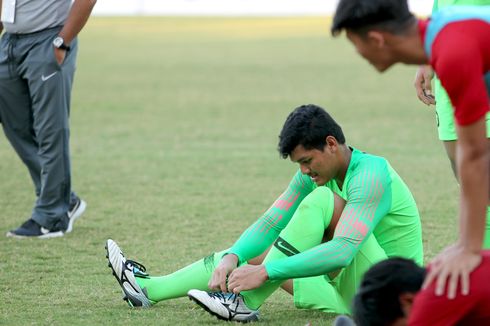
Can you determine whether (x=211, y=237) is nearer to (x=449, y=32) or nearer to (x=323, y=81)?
(x=449, y=32)

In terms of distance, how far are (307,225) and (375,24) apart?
1651 millimetres

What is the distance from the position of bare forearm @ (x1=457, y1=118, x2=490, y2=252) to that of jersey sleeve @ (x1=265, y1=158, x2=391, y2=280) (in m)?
1.23

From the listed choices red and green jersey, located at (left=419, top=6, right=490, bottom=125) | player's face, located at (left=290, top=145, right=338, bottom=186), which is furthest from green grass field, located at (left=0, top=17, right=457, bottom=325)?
red and green jersey, located at (left=419, top=6, right=490, bottom=125)

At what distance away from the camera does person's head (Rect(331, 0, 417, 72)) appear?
11.0ft

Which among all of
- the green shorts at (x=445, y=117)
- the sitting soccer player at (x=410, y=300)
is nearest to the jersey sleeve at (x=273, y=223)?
the green shorts at (x=445, y=117)

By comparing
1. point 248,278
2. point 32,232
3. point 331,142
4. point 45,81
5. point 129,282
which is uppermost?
point 331,142

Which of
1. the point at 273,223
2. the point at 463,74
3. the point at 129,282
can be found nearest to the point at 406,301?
the point at 463,74

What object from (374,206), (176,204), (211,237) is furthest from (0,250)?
(374,206)

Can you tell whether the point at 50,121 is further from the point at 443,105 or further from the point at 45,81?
the point at 443,105

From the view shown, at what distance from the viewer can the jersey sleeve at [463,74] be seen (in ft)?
10.7

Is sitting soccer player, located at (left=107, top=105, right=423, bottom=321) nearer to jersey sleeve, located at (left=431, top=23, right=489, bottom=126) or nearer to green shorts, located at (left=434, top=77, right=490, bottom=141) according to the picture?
green shorts, located at (left=434, top=77, right=490, bottom=141)

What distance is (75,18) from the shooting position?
706 cm

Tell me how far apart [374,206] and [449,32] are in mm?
Answer: 1560

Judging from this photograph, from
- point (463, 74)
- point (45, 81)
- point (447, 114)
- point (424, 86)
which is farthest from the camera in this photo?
point (45, 81)
